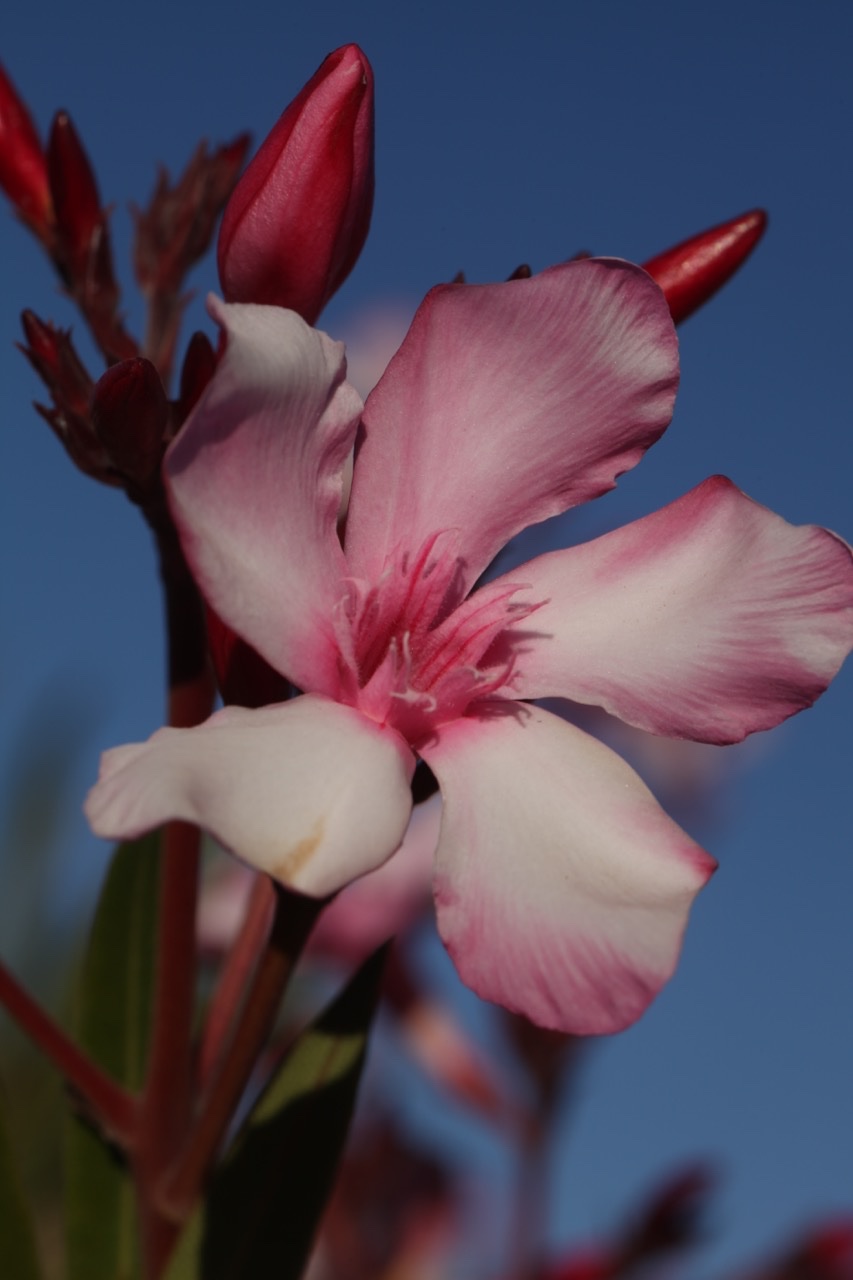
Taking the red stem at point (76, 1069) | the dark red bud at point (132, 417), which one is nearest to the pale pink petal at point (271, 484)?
the dark red bud at point (132, 417)

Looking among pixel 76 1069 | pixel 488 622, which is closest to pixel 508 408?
pixel 488 622

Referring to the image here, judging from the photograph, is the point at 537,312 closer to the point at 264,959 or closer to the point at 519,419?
the point at 519,419

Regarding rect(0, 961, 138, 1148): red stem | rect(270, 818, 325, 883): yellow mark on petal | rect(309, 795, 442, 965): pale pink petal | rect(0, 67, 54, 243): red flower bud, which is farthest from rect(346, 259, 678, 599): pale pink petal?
rect(309, 795, 442, 965): pale pink petal

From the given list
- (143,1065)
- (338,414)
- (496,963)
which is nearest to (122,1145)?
(143,1065)

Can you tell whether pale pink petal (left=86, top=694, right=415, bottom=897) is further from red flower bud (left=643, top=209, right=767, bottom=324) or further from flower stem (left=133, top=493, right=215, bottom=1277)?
red flower bud (left=643, top=209, right=767, bottom=324)

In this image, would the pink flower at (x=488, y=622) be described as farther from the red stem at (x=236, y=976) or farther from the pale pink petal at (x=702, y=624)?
the red stem at (x=236, y=976)
